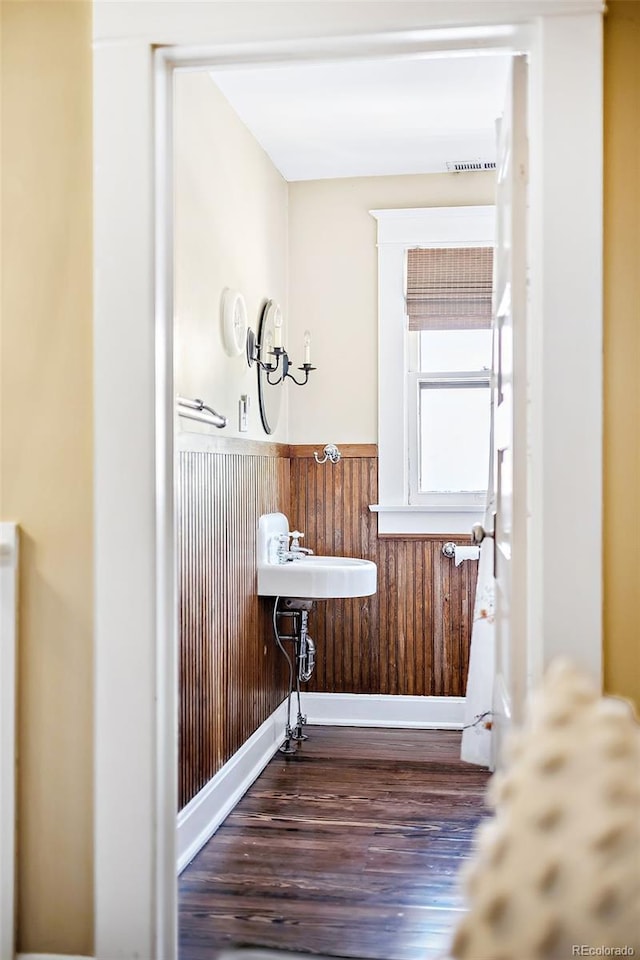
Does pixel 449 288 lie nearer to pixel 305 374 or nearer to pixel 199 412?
pixel 305 374

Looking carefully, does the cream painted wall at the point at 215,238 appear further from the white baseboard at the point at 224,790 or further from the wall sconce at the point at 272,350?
the white baseboard at the point at 224,790

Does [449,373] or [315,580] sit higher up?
[449,373]

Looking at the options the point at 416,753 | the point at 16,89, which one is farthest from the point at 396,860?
the point at 16,89

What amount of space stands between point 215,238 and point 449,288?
1521 mm

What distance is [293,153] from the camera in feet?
13.5

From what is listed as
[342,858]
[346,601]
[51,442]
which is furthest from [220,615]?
[51,442]

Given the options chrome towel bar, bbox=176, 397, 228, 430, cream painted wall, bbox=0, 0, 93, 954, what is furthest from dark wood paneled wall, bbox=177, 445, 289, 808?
cream painted wall, bbox=0, 0, 93, 954

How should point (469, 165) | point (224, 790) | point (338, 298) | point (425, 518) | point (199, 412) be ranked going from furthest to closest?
point (338, 298)
point (425, 518)
point (469, 165)
point (224, 790)
point (199, 412)

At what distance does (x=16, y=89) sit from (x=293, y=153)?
2.25 meters

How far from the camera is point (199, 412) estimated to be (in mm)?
2971

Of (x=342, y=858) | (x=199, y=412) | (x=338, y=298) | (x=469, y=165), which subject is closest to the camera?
(x=342, y=858)

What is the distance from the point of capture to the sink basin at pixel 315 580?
371 cm

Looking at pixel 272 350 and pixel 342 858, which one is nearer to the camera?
pixel 342 858

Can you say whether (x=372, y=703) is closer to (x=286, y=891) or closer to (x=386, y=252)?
(x=286, y=891)
